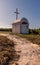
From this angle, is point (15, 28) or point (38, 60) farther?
point (15, 28)

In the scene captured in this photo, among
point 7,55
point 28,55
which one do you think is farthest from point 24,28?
point 7,55

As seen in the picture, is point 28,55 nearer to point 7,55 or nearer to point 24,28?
point 7,55

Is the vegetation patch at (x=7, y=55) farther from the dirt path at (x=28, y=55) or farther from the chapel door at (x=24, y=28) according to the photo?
the chapel door at (x=24, y=28)

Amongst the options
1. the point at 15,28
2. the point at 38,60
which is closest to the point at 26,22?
the point at 15,28

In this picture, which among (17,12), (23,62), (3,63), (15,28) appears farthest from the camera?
(17,12)

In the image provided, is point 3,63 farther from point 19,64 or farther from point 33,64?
point 33,64

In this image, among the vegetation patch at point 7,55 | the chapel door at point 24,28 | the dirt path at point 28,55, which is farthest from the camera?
the chapel door at point 24,28

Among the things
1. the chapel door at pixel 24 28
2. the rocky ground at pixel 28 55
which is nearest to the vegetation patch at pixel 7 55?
the rocky ground at pixel 28 55

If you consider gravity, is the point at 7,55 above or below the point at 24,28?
below

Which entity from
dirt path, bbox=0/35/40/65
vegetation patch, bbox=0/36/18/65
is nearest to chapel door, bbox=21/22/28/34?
dirt path, bbox=0/35/40/65

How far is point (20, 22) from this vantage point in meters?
27.5

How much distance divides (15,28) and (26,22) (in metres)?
3.21

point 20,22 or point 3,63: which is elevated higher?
point 20,22

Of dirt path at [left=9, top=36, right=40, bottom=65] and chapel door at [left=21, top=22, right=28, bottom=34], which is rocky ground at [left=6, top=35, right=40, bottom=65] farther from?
chapel door at [left=21, top=22, right=28, bottom=34]
